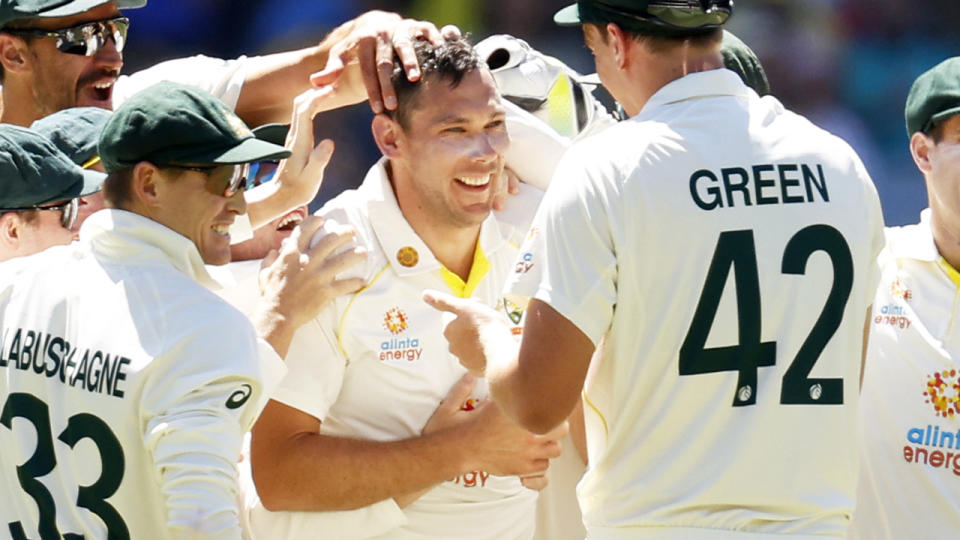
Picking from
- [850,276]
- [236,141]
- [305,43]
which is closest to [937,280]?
[850,276]

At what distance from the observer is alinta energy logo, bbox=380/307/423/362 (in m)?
3.78

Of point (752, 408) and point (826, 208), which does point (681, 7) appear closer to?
point (826, 208)

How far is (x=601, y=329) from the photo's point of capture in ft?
9.45

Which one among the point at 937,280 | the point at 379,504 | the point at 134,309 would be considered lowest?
the point at 379,504

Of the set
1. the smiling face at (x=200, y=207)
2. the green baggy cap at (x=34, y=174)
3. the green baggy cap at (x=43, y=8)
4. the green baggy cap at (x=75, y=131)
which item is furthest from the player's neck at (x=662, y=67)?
the green baggy cap at (x=43, y=8)

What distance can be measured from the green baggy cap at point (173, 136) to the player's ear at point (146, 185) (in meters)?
0.02

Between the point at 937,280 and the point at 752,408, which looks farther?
the point at 937,280

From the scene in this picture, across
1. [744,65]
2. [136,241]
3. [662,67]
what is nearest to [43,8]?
[136,241]

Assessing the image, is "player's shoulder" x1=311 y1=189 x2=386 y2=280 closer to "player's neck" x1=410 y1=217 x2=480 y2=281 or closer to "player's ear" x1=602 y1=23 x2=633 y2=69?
"player's neck" x1=410 y1=217 x2=480 y2=281

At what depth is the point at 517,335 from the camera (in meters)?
3.93

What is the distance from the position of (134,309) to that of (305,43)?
5.55 meters

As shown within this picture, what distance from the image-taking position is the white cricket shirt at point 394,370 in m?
3.76

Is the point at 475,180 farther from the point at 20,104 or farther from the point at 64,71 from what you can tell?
the point at 20,104

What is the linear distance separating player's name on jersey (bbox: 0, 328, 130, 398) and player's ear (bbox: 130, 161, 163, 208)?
14.1 inches
